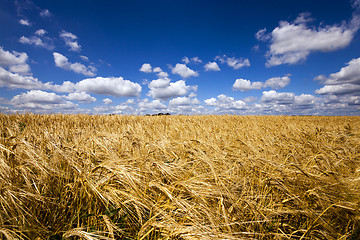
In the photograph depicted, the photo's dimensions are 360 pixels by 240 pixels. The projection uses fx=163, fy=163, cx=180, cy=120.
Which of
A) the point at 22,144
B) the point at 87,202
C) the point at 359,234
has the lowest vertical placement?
the point at 359,234

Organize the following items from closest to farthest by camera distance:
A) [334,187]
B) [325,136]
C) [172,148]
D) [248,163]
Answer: [334,187]
[248,163]
[172,148]
[325,136]

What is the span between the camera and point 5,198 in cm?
112

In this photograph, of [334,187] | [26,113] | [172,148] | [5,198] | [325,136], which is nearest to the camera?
[5,198]

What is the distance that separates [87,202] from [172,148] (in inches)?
54.1

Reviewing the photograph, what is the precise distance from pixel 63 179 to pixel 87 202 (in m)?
0.44

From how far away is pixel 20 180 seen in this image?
1450 mm

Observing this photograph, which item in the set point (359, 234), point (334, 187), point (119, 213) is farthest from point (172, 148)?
point (359, 234)

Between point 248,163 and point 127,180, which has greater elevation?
point 127,180

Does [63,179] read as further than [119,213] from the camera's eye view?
Yes

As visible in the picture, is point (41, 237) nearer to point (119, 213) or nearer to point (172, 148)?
point (119, 213)

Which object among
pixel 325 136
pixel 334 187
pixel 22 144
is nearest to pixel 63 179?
pixel 22 144

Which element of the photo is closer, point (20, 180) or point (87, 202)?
point (87, 202)

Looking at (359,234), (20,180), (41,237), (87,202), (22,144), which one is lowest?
(359,234)

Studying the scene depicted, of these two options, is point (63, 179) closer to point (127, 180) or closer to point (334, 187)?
point (127, 180)
